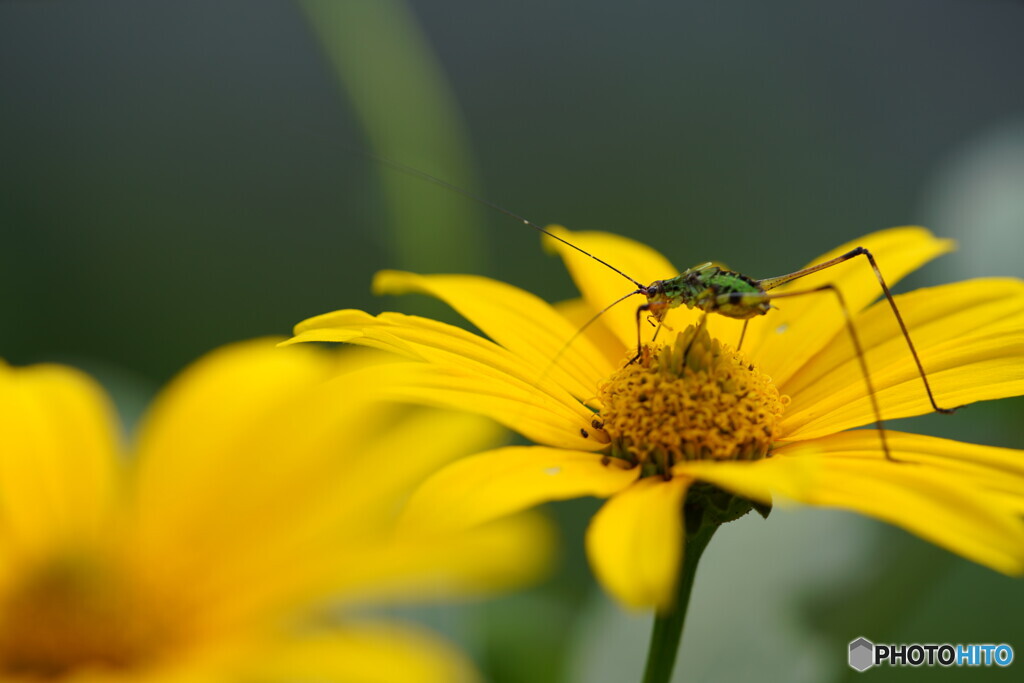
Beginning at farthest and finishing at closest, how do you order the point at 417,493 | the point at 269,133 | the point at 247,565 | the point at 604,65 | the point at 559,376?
the point at 604,65 < the point at 269,133 < the point at 559,376 < the point at 247,565 < the point at 417,493

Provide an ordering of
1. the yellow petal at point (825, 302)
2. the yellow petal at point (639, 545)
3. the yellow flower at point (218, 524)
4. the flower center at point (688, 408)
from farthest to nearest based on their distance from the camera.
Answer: the yellow petal at point (825, 302), the flower center at point (688, 408), the yellow flower at point (218, 524), the yellow petal at point (639, 545)

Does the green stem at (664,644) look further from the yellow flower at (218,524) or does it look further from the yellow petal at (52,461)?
the yellow petal at (52,461)

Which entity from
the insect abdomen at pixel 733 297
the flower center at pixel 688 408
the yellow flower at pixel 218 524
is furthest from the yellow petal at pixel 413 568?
the insect abdomen at pixel 733 297

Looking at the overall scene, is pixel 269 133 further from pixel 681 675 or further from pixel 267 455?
pixel 681 675

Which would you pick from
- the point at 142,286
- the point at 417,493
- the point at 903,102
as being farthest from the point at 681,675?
the point at 903,102

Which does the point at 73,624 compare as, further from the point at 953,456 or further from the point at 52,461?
the point at 953,456

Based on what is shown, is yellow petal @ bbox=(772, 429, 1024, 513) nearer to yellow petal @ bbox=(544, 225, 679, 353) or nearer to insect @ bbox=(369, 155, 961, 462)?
insect @ bbox=(369, 155, 961, 462)
